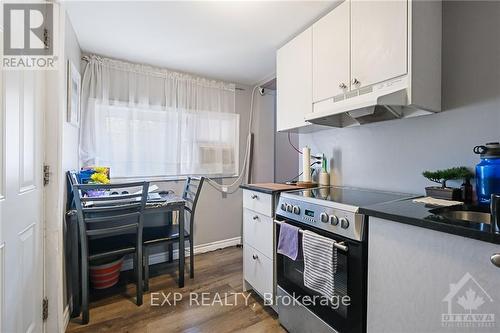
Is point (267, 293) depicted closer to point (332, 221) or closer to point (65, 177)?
point (332, 221)

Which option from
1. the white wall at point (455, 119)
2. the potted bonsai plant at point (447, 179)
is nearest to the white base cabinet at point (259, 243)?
the white wall at point (455, 119)

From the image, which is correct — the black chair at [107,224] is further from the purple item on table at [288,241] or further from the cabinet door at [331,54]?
the cabinet door at [331,54]

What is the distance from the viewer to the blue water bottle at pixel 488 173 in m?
1.08

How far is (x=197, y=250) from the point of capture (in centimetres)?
290

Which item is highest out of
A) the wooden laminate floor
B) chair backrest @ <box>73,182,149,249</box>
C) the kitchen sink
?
the kitchen sink

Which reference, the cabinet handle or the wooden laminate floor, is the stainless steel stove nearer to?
the wooden laminate floor

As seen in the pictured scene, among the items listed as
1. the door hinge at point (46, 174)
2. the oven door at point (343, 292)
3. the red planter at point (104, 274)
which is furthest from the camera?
the red planter at point (104, 274)

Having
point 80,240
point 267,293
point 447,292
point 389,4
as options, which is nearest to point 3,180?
point 80,240

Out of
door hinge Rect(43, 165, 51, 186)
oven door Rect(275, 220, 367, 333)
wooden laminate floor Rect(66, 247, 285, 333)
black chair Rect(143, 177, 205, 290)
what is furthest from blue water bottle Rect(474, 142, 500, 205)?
door hinge Rect(43, 165, 51, 186)

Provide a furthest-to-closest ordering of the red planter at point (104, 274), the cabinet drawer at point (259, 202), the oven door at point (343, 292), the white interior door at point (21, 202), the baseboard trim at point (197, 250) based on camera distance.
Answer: the baseboard trim at point (197, 250) → the red planter at point (104, 274) → the cabinet drawer at point (259, 202) → the oven door at point (343, 292) → the white interior door at point (21, 202)

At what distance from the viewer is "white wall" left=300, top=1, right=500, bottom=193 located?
119 centimetres

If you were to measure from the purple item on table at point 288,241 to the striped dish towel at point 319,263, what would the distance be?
73 mm

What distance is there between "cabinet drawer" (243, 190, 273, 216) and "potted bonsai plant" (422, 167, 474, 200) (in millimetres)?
942

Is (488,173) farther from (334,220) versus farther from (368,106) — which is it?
(334,220)
